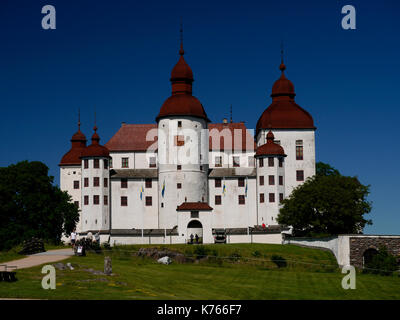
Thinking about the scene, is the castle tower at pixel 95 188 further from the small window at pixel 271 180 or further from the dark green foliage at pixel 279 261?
the dark green foliage at pixel 279 261

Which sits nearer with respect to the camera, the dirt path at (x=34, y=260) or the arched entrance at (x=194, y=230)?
the dirt path at (x=34, y=260)

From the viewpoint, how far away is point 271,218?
7075 cm

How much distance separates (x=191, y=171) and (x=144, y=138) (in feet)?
37.0

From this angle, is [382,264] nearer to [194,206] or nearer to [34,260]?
[194,206]

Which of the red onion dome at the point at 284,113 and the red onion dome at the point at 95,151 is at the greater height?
the red onion dome at the point at 284,113

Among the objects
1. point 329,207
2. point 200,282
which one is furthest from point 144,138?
point 200,282

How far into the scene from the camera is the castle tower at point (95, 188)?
7219 centimetres

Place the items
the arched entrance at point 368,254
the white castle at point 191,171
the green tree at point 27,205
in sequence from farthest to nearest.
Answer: the white castle at point 191,171, the green tree at point 27,205, the arched entrance at point 368,254

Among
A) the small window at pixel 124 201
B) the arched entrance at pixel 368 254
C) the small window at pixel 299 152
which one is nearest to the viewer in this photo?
the arched entrance at pixel 368 254

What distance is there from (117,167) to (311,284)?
153 ft

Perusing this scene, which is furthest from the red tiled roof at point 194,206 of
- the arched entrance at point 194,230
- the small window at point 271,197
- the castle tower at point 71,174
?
the castle tower at point 71,174

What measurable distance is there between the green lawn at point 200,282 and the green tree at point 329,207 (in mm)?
9623

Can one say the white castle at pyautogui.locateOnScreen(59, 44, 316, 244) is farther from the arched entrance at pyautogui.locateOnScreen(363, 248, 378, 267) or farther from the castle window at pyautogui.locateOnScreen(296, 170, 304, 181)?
the arched entrance at pyautogui.locateOnScreen(363, 248, 378, 267)
